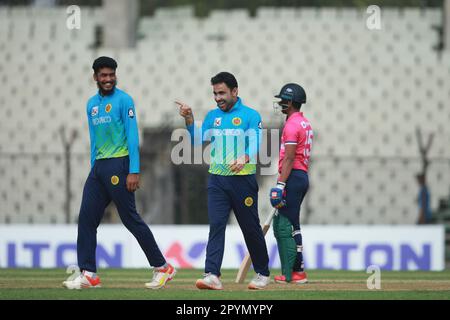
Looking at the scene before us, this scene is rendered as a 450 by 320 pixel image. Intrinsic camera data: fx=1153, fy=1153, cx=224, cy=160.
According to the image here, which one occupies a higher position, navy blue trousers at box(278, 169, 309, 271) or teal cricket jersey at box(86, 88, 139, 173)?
teal cricket jersey at box(86, 88, 139, 173)

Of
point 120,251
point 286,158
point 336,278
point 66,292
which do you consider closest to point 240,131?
point 286,158

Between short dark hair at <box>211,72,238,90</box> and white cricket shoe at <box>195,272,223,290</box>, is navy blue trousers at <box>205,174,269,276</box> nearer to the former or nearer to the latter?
white cricket shoe at <box>195,272,223,290</box>

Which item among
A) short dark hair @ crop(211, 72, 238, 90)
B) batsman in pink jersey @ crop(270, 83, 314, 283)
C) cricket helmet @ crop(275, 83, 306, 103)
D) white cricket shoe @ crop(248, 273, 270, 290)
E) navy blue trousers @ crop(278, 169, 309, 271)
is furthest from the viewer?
cricket helmet @ crop(275, 83, 306, 103)

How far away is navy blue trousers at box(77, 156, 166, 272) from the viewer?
12367 mm

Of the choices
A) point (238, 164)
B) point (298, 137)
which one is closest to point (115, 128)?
point (238, 164)

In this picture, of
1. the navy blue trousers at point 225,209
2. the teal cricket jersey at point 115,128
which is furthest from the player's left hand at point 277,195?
the teal cricket jersey at point 115,128

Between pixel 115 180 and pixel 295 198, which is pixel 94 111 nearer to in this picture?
pixel 115 180

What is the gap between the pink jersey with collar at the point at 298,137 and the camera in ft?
43.7

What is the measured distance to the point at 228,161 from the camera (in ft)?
40.5

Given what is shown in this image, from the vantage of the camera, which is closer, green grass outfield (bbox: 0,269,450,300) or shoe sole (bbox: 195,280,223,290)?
green grass outfield (bbox: 0,269,450,300)

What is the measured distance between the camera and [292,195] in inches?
528

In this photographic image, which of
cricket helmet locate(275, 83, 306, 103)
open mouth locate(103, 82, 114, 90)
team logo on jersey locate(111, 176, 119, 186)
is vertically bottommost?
team logo on jersey locate(111, 176, 119, 186)

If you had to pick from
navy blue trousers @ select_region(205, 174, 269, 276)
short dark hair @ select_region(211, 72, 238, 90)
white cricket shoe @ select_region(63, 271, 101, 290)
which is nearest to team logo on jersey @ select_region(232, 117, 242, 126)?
short dark hair @ select_region(211, 72, 238, 90)

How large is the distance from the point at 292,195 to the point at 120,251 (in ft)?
30.7
